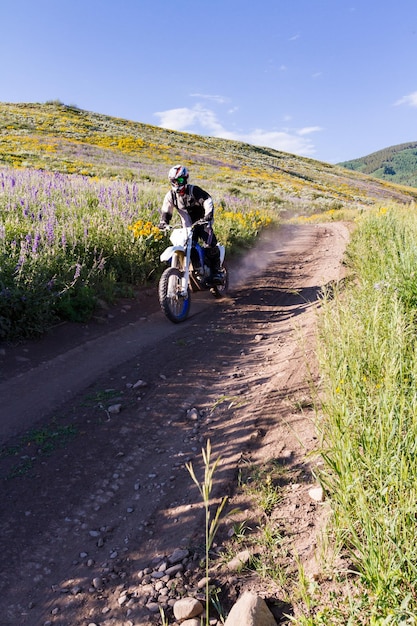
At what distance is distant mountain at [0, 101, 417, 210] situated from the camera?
26.1 meters

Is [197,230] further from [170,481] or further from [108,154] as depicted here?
[108,154]

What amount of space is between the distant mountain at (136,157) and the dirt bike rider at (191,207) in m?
8.96

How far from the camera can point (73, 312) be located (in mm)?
6605

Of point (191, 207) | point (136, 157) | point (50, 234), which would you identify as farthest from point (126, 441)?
point (136, 157)

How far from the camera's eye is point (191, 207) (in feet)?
25.8

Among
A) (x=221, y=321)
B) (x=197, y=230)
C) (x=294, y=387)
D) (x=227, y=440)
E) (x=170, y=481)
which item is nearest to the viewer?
(x=170, y=481)

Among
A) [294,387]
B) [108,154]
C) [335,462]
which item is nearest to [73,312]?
[294,387]

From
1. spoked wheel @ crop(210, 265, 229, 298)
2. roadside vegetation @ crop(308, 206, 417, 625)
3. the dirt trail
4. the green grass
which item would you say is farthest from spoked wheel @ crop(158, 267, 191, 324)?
roadside vegetation @ crop(308, 206, 417, 625)

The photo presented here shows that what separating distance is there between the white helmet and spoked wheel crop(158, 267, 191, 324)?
1.54 meters

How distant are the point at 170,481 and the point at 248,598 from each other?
1.30m

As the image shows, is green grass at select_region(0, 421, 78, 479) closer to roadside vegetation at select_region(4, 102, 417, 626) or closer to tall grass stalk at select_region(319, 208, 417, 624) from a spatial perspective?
roadside vegetation at select_region(4, 102, 417, 626)

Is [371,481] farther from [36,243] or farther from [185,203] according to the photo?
[185,203]

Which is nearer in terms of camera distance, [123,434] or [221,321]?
[123,434]


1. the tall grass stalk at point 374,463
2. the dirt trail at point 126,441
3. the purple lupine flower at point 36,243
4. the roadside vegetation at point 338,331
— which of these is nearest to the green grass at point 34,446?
the dirt trail at point 126,441
